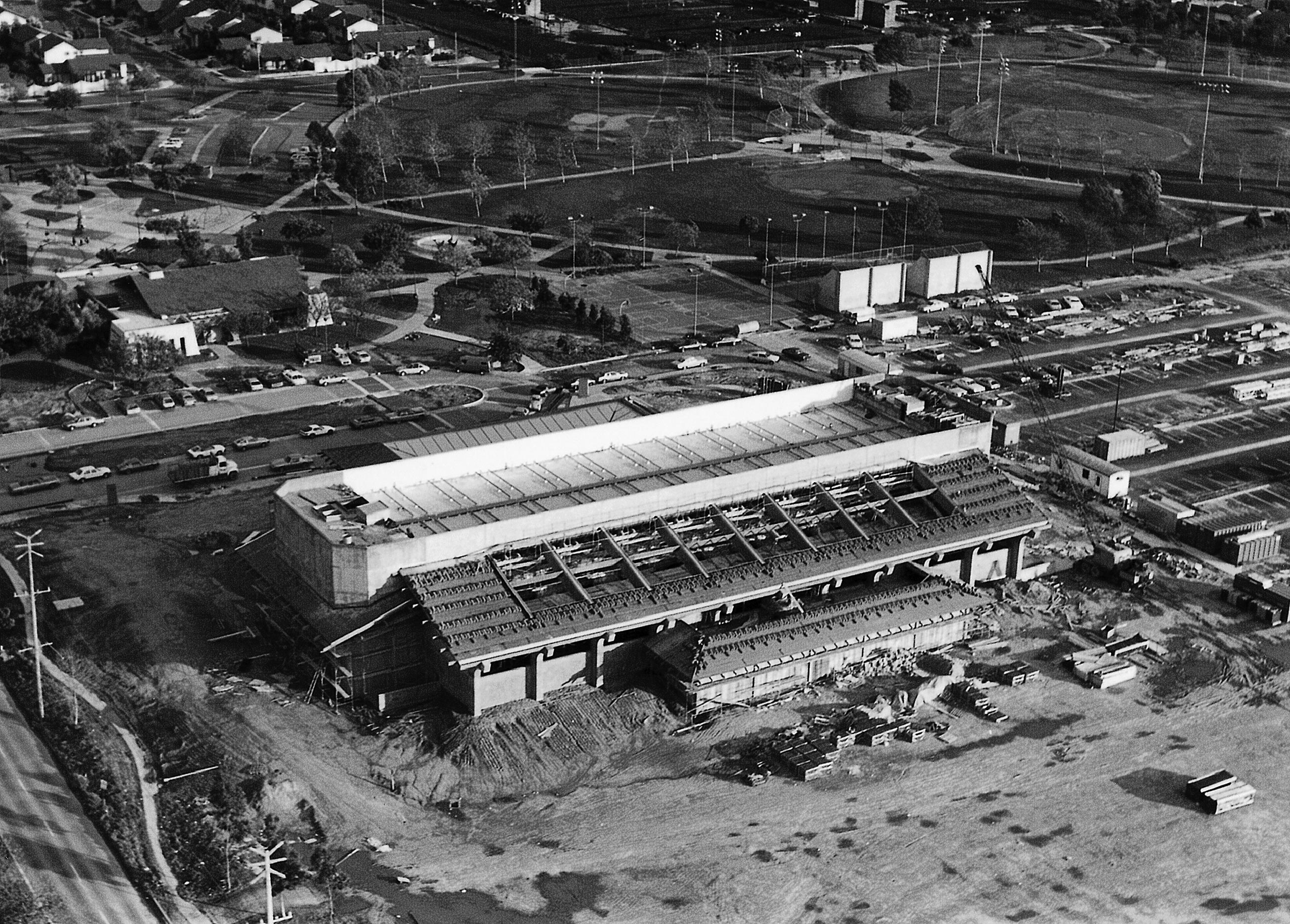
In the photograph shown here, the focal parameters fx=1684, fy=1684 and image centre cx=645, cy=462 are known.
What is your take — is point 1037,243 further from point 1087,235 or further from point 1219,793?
point 1219,793

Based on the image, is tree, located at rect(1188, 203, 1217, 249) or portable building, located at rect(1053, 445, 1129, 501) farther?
tree, located at rect(1188, 203, 1217, 249)

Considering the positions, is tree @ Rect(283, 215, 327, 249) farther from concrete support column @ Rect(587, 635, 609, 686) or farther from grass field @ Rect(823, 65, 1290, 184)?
concrete support column @ Rect(587, 635, 609, 686)

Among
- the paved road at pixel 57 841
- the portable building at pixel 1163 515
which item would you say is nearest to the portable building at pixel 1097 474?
the portable building at pixel 1163 515

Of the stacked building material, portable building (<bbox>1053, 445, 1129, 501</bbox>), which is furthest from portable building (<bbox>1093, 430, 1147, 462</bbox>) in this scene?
the stacked building material

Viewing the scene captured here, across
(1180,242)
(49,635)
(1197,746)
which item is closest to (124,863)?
(49,635)

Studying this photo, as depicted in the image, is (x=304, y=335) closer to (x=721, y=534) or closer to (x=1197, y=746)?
(x=721, y=534)

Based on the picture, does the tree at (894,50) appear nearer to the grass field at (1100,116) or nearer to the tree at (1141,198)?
the grass field at (1100,116)

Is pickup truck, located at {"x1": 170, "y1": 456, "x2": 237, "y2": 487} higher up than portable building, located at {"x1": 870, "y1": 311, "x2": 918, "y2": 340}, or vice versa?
portable building, located at {"x1": 870, "y1": 311, "x2": 918, "y2": 340}

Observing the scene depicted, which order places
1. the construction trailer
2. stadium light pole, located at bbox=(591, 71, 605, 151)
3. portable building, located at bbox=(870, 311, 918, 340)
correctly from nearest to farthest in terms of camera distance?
the construction trailer, portable building, located at bbox=(870, 311, 918, 340), stadium light pole, located at bbox=(591, 71, 605, 151)
